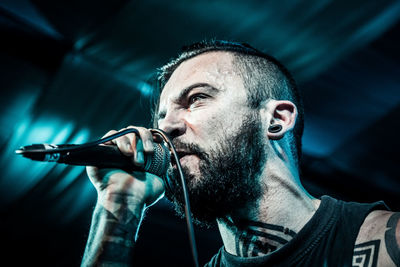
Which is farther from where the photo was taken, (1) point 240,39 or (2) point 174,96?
(1) point 240,39

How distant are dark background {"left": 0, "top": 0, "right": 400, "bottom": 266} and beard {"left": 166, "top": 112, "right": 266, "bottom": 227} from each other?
4.02 ft

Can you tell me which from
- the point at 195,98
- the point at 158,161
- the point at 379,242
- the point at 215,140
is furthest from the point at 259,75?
the point at 379,242

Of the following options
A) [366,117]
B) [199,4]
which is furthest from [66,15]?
[366,117]

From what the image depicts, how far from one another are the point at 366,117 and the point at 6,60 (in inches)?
127

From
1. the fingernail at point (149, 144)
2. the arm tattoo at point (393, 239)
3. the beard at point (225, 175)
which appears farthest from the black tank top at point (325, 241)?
the fingernail at point (149, 144)

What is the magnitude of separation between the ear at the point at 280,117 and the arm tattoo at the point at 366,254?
60 centimetres

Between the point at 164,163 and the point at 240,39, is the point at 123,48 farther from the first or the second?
the point at 164,163

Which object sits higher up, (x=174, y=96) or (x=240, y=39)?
(x=240, y=39)

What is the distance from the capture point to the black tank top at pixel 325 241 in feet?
3.70

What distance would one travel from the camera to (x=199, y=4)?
2.21 metres

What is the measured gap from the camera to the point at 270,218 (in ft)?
4.36

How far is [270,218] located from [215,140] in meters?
0.40

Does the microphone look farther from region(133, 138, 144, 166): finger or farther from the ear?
the ear

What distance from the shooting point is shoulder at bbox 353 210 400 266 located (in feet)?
3.32
